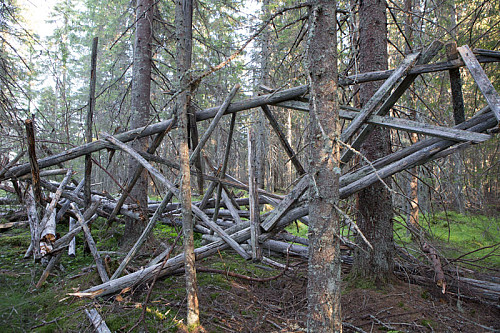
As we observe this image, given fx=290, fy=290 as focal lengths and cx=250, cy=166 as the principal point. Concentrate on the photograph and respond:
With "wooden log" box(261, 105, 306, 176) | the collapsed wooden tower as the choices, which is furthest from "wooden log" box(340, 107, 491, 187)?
"wooden log" box(261, 105, 306, 176)

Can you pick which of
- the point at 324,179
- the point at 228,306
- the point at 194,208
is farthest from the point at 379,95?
the point at 228,306

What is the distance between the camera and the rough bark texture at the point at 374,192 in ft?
15.3

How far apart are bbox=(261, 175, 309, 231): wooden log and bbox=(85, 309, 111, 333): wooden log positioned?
8.21 feet

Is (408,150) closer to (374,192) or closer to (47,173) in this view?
(374,192)

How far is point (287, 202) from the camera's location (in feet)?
14.1

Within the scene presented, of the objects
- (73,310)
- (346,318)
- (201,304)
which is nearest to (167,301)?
(201,304)

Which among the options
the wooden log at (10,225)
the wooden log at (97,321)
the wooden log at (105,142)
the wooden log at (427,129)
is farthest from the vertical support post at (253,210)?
the wooden log at (10,225)

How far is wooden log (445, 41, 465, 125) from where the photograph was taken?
12.4ft

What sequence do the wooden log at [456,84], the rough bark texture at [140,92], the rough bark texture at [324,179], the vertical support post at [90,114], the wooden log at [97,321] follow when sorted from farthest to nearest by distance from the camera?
the rough bark texture at [140,92] → the vertical support post at [90,114] → the wooden log at [456,84] → the wooden log at [97,321] → the rough bark texture at [324,179]

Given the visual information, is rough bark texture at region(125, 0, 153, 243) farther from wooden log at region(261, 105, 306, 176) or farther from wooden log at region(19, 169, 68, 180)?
wooden log at region(261, 105, 306, 176)

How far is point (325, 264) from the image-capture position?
2.59 m

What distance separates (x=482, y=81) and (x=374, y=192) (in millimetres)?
2055

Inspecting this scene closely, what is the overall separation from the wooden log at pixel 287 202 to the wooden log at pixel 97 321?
2.50m

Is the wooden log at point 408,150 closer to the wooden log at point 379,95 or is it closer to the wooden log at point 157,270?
the wooden log at point 379,95
